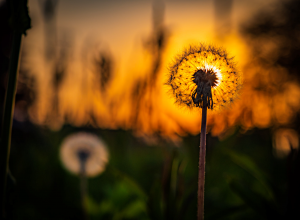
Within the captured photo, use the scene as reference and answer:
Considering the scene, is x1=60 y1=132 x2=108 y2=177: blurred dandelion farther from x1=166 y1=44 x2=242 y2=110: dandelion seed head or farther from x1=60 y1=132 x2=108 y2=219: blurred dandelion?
x1=166 y1=44 x2=242 y2=110: dandelion seed head

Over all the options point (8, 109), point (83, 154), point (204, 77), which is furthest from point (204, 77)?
point (83, 154)

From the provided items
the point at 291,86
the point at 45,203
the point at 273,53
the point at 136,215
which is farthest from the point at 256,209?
the point at 273,53

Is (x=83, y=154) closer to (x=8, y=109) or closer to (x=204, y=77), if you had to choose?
(x=8, y=109)

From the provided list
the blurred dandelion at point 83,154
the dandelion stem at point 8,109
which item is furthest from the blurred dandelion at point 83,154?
the dandelion stem at point 8,109

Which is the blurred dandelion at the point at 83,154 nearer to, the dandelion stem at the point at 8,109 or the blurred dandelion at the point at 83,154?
the blurred dandelion at the point at 83,154

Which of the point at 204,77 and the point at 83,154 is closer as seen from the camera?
the point at 204,77

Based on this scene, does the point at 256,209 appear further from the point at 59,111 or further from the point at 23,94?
the point at 23,94

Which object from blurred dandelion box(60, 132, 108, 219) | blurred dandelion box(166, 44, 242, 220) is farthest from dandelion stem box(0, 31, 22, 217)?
blurred dandelion box(60, 132, 108, 219)
